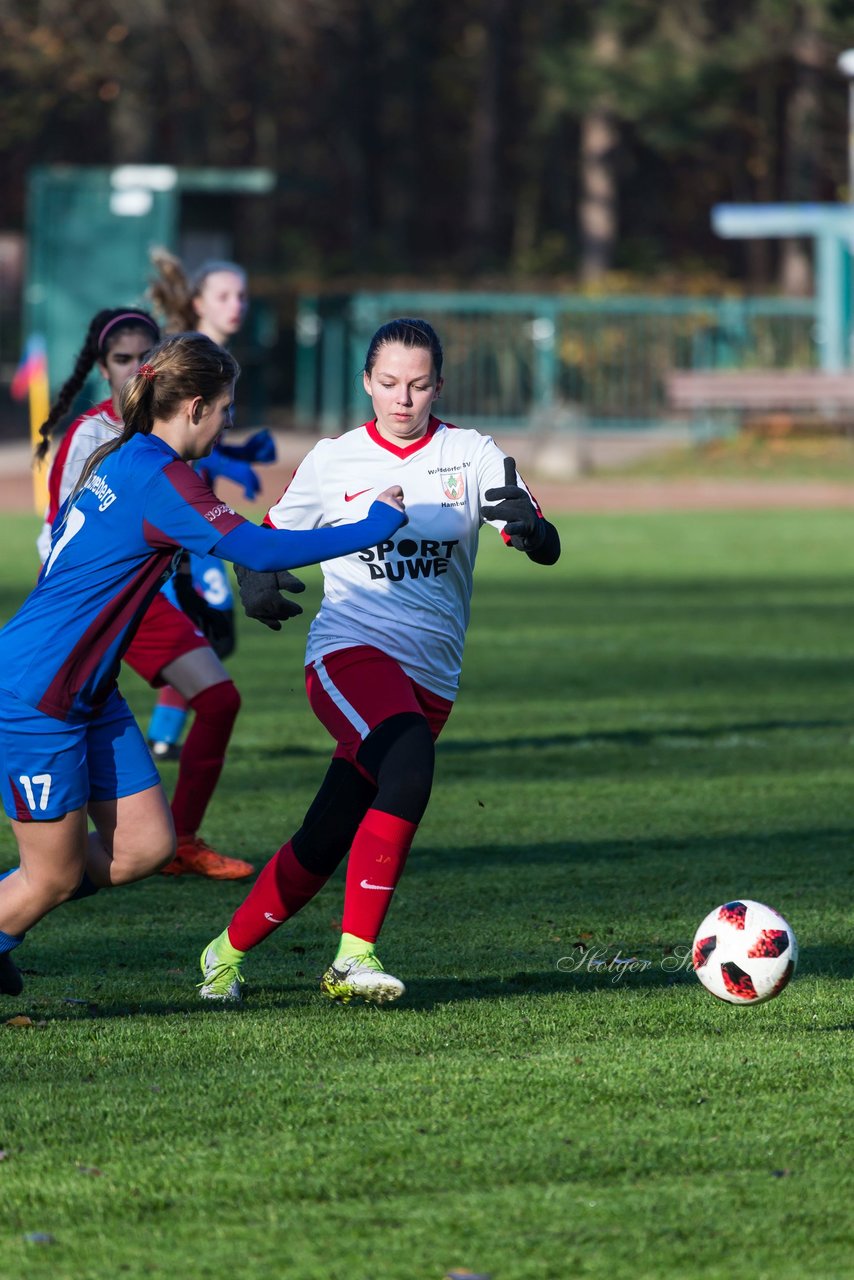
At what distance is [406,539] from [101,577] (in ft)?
3.04

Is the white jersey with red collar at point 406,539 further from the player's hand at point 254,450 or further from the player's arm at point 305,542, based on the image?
the player's hand at point 254,450

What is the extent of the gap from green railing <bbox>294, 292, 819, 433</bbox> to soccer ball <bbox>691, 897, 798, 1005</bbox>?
2708cm

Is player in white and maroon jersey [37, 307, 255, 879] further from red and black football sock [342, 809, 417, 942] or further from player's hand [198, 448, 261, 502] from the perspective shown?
red and black football sock [342, 809, 417, 942]

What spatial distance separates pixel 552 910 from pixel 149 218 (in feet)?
81.8

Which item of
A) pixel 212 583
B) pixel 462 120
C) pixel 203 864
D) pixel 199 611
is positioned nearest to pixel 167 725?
pixel 212 583

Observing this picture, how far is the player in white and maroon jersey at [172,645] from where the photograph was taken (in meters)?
6.94

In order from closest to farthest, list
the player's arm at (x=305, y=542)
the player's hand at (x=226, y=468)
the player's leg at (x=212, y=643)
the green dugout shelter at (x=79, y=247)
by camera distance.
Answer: the player's arm at (x=305, y=542) < the player's hand at (x=226, y=468) < the player's leg at (x=212, y=643) < the green dugout shelter at (x=79, y=247)

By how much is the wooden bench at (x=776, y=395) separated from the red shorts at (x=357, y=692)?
23.9m

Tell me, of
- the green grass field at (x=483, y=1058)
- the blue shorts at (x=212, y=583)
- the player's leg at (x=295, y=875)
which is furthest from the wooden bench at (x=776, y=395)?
the player's leg at (x=295, y=875)

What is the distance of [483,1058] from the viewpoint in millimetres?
4730

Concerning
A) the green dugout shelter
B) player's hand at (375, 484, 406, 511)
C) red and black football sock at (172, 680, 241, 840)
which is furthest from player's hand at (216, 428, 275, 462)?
the green dugout shelter

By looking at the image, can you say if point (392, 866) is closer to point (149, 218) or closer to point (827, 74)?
point (149, 218)

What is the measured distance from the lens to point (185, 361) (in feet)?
16.1

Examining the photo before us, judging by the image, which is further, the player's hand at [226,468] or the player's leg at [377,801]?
the player's hand at [226,468]
